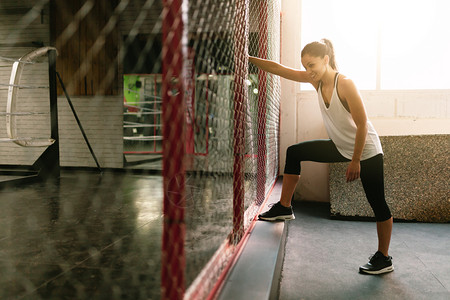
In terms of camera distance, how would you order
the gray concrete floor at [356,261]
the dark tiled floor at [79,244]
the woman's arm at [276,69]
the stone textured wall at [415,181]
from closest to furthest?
the dark tiled floor at [79,244] → the gray concrete floor at [356,261] → the woman's arm at [276,69] → the stone textured wall at [415,181]

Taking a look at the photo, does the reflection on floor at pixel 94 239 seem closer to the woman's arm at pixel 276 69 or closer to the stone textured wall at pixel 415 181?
the woman's arm at pixel 276 69

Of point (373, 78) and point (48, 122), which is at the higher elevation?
point (373, 78)

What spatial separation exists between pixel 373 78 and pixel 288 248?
244 cm

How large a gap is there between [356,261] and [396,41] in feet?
9.12

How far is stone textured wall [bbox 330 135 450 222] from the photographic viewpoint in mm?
3295

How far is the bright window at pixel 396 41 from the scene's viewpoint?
400 centimetres

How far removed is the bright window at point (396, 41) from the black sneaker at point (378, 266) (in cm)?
242

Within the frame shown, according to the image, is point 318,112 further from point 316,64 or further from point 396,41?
point 316,64

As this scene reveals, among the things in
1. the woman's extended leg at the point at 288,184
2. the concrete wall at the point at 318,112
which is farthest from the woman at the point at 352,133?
the concrete wall at the point at 318,112

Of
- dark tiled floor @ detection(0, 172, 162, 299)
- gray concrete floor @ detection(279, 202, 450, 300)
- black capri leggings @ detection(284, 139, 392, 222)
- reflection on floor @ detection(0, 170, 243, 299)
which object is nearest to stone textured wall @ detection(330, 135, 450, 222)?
gray concrete floor @ detection(279, 202, 450, 300)

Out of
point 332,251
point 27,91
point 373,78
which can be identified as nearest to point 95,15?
point 27,91

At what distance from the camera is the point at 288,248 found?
2557mm

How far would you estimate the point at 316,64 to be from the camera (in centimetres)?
210

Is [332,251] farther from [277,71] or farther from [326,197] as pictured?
[326,197]
